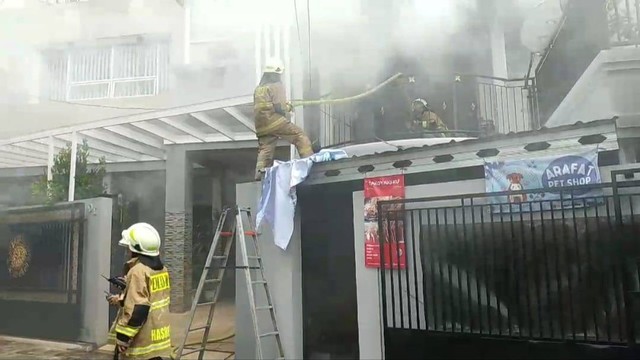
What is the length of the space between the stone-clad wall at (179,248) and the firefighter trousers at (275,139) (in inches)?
144

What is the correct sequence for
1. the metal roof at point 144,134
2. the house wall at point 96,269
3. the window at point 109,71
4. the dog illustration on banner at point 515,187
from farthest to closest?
the window at point 109,71
the metal roof at point 144,134
the house wall at point 96,269
the dog illustration on banner at point 515,187

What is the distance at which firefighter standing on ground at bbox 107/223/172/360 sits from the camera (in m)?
2.93

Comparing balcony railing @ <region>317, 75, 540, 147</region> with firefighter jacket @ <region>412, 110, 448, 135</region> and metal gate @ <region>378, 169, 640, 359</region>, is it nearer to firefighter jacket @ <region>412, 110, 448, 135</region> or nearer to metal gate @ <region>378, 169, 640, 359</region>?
firefighter jacket @ <region>412, 110, 448, 135</region>

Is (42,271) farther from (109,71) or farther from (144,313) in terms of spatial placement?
(144,313)

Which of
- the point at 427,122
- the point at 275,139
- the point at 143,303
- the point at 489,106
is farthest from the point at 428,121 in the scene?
the point at 143,303

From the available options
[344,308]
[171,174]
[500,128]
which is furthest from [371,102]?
[171,174]

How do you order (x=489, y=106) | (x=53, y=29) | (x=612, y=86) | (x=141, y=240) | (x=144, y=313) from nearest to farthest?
(x=144, y=313) < (x=141, y=240) < (x=612, y=86) < (x=53, y=29) < (x=489, y=106)

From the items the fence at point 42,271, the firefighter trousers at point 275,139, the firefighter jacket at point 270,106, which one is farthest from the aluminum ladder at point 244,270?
the fence at point 42,271

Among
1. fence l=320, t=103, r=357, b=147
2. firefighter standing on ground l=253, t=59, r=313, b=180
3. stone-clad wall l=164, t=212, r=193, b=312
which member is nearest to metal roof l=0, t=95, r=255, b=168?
fence l=320, t=103, r=357, b=147

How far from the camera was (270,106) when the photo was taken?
4.68 metres

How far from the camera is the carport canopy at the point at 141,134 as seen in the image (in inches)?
252

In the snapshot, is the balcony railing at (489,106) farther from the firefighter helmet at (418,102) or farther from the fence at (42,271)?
the fence at (42,271)

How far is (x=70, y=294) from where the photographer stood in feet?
20.7

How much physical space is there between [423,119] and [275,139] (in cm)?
186
